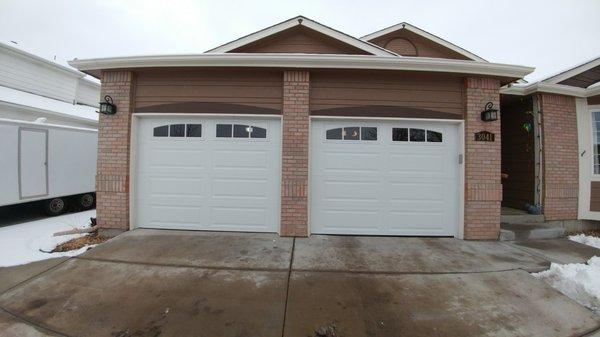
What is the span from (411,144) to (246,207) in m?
3.64

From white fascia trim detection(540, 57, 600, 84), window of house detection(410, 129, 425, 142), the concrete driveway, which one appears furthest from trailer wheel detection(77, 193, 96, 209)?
white fascia trim detection(540, 57, 600, 84)

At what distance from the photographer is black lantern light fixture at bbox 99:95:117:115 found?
5492 mm

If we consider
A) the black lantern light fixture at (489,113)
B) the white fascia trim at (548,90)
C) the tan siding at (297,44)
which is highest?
the tan siding at (297,44)

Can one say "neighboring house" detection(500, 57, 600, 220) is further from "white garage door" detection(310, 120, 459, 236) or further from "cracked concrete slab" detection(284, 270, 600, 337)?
"cracked concrete slab" detection(284, 270, 600, 337)

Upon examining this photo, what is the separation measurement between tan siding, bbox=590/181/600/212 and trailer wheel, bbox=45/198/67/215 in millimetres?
13967

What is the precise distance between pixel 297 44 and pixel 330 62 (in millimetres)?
2111

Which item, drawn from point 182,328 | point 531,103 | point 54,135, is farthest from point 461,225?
point 54,135

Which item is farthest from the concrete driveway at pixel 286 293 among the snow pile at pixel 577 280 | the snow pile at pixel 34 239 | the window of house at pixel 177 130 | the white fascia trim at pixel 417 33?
the white fascia trim at pixel 417 33

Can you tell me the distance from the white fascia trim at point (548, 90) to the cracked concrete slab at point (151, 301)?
693cm

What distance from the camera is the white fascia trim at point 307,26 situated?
6375 millimetres

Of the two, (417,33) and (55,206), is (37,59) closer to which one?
(55,206)

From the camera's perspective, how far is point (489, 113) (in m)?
5.37

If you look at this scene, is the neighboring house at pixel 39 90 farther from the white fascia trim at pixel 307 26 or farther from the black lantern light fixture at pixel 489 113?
the black lantern light fixture at pixel 489 113

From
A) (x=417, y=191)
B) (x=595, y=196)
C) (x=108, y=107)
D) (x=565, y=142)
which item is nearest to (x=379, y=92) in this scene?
(x=417, y=191)
